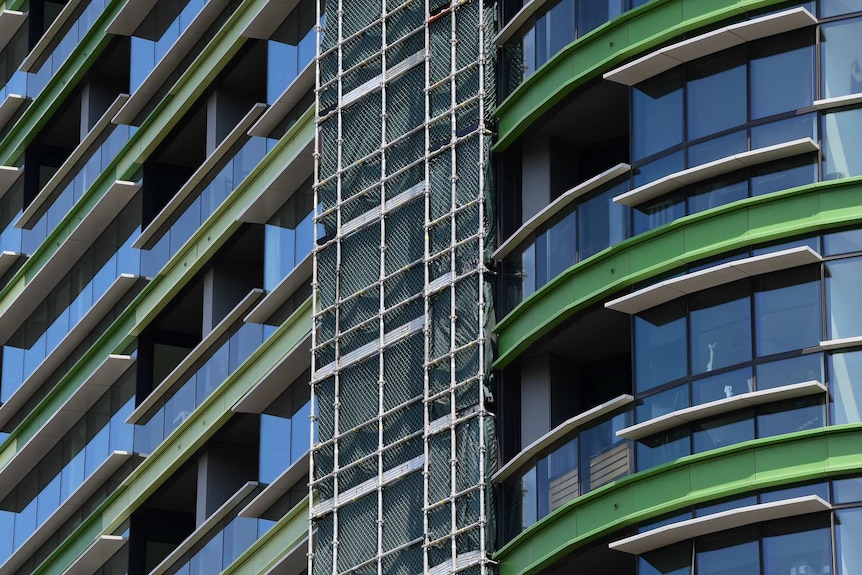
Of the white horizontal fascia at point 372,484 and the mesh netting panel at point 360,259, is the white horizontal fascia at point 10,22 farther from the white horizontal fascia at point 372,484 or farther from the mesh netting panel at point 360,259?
the white horizontal fascia at point 372,484

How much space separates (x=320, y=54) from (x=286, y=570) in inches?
484

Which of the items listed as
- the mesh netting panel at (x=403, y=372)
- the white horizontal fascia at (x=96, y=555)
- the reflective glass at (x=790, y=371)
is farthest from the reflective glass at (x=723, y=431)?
the white horizontal fascia at (x=96, y=555)

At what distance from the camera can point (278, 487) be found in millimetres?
63719

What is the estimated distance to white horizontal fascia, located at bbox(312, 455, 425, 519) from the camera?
56.6m

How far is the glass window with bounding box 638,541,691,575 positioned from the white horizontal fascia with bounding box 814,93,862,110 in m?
8.54

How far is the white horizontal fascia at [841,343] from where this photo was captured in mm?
48019

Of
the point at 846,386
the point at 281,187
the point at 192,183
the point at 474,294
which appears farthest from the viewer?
the point at 192,183

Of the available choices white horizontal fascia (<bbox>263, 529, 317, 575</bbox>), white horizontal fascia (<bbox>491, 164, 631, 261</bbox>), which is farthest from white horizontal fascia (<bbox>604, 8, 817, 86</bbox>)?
white horizontal fascia (<bbox>263, 529, 317, 575</bbox>)

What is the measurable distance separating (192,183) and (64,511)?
1212cm

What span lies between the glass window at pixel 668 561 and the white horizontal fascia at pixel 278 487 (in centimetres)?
1432

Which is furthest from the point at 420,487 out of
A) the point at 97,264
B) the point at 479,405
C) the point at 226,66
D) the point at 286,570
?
the point at 97,264

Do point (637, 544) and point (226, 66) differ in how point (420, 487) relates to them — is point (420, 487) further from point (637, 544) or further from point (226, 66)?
point (226, 66)

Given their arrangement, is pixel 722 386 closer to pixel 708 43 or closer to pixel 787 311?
pixel 787 311

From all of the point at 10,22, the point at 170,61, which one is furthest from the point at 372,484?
the point at 10,22
